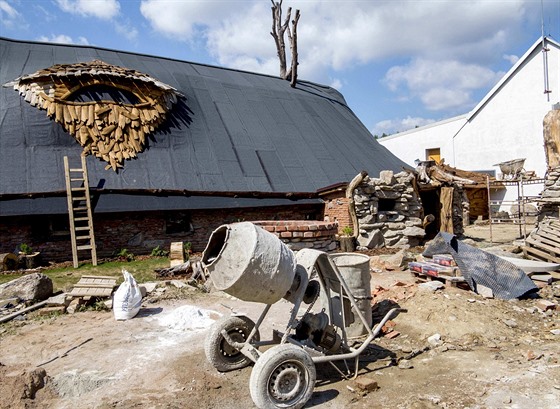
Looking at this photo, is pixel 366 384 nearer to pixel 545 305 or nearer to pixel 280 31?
pixel 545 305

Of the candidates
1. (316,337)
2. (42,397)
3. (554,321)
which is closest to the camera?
(42,397)

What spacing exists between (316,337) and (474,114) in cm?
2650

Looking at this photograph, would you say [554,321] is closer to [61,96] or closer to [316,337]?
[316,337]

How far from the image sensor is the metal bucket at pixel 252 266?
14.6 ft

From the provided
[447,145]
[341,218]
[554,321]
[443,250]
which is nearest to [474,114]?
[447,145]

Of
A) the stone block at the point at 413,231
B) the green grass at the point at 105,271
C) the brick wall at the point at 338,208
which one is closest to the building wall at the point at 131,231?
the green grass at the point at 105,271

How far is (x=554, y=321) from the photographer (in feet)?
22.7

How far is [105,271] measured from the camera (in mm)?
11664

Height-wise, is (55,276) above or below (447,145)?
below

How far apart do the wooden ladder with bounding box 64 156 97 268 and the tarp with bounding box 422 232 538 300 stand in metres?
9.41

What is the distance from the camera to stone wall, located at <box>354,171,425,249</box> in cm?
1410

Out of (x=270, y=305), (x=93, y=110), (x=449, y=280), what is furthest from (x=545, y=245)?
(x=93, y=110)

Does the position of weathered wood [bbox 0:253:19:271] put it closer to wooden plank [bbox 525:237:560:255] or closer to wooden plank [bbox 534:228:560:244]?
wooden plank [bbox 525:237:560:255]

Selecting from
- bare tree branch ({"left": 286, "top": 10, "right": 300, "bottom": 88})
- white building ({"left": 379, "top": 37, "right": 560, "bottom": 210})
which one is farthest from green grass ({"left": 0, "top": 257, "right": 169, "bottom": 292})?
white building ({"left": 379, "top": 37, "right": 560, "bottom": 210})
